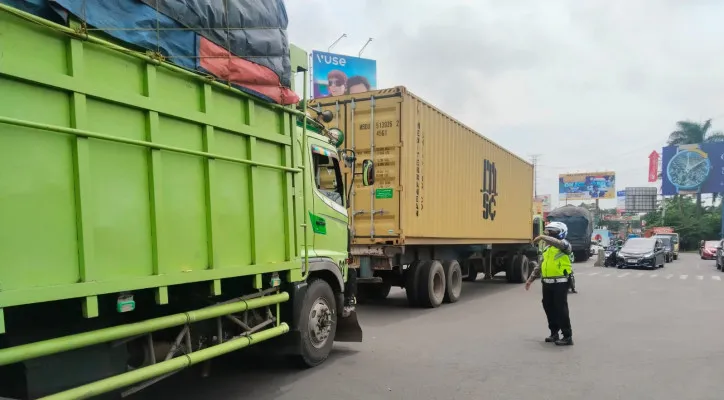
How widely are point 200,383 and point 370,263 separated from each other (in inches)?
171

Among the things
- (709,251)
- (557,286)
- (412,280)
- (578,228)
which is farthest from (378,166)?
(709,251)

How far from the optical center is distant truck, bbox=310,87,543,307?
28.8 ft

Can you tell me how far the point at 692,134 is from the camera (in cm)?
4625

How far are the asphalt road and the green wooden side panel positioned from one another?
1511 millimetres

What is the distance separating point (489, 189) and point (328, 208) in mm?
8125

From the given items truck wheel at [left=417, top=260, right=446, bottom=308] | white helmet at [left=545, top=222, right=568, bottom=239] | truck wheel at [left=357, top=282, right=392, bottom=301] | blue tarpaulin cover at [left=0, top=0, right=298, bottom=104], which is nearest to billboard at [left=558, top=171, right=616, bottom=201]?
truck wheel at [left=357, top=282, right=392, bottom=301]

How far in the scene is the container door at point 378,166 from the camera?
28.7 ft

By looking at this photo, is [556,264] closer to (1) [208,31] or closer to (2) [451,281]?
(2) [451,281]

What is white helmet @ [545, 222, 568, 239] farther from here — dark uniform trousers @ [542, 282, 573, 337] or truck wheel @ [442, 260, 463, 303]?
truck wheel @ [442, 260, 463, 303]

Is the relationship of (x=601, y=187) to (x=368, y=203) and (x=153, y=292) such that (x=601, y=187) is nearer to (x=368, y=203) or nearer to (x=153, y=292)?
(x=368, y=203)

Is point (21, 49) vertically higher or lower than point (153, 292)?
higher

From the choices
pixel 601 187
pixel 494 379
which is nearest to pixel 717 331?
pixel 494 379

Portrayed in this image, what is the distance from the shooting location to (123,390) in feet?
10.7

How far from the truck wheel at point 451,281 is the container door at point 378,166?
2242 mm
